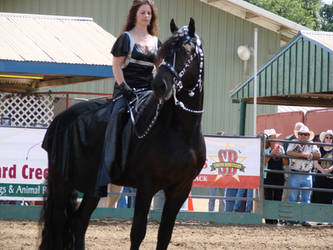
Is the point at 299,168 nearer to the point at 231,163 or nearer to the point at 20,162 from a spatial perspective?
the point at 231,163

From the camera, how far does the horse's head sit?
4.56 metres

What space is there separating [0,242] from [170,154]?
340 cm

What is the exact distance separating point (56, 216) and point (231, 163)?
5044mm

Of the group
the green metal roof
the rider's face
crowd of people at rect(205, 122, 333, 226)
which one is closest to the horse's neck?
the rider's face

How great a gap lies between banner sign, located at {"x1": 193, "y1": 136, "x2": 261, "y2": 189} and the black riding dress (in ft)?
15.1

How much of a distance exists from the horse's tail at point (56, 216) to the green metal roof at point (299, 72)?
986cm

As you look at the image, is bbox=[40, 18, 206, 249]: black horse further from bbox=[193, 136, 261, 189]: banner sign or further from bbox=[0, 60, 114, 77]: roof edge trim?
bbox=[0, 60, 114, 77]: roof edge trim

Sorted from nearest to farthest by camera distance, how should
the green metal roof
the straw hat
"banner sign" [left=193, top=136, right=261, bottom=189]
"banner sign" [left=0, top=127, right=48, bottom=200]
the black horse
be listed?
the black horse
"banner sign" [left=0, top=127, right=48, bottom=200]
"banner sign" [left=193, top=136, right=261, bottom=189]
the straw hat
the green metal roof

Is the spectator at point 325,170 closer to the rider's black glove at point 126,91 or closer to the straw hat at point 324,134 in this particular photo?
the straw hat at point 324,134

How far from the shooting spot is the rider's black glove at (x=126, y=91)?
213 inches

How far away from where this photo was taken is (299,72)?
15.5 m

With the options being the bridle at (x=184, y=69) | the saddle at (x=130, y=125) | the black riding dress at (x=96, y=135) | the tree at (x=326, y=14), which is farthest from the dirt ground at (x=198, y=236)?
the tree at (x=326, y=14)

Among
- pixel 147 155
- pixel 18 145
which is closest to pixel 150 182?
pixel 147 155

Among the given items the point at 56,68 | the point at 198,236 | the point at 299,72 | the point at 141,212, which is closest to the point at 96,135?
the point at 141,212
